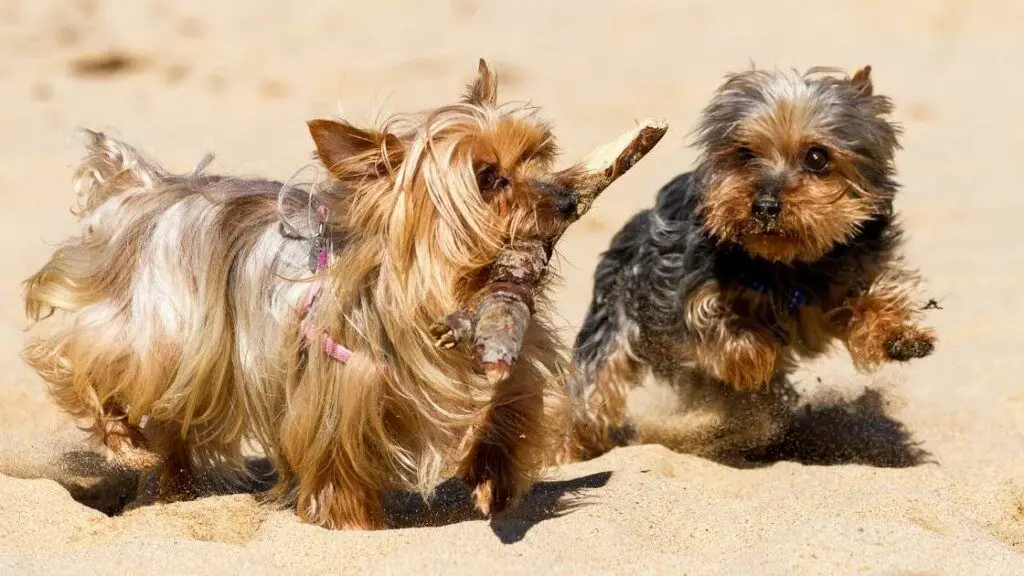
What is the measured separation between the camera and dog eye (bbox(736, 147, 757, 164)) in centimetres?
557

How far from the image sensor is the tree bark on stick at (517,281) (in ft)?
13.0

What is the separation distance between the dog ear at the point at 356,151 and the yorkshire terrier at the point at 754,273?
1.60 metres

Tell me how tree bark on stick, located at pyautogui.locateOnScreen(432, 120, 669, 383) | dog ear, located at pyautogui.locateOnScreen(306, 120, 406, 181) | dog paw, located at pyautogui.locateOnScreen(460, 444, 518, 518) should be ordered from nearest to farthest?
1. tree bark on stick, located at pyautogui.locateOnScreen(432, 120, 669, 383)
2. dog ear, located at pyautogui.locateOnScreen(306, 120, 406, 181)
3. dog paw, located at pyautogui.locateOnScreen(460, 444, 518, 518)

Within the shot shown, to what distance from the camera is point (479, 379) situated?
15.6 ft

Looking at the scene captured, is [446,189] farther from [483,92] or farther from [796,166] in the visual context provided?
[796,166]

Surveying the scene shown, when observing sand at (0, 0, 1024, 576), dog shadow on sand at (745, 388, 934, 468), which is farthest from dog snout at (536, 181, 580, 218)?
dog shadow on sand at (745, 388, 934, 468)

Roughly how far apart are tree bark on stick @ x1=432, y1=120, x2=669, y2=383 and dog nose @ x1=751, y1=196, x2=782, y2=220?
579 mm

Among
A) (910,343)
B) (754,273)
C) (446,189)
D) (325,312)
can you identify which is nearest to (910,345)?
(910,343)

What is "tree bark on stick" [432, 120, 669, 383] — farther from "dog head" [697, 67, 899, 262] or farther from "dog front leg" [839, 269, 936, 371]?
"dog front leg" [839, 269, 936, 371]

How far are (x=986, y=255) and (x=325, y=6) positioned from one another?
28.5 feet

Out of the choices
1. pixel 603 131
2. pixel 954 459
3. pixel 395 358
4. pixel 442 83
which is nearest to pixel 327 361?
pixel 395 358

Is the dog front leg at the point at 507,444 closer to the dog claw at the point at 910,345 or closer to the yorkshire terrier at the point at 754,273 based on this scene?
the yorkshire terrier at the point at 754,273

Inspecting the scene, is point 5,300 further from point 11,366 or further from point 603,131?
point 603,131

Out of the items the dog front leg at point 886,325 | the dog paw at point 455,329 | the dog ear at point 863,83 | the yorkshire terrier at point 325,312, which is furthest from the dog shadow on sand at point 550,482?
the dog ear at point 863,83
